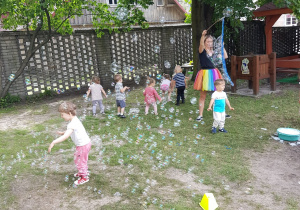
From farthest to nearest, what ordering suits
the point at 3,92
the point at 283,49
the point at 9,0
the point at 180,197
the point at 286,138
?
the point at 283,49 → the point at 3,92 → the point at 9,0 → the point at 286,138 → the point at 180,197

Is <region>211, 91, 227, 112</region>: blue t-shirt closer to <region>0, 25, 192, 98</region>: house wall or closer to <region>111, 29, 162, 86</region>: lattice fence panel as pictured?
<region>111, 29, 162, 86</region>: lattice fence panel

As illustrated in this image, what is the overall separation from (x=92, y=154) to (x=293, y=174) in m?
3.17

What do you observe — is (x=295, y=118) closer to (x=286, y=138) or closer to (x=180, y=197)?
(x=286, y=138)

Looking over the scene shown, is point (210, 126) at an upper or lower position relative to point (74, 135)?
lower

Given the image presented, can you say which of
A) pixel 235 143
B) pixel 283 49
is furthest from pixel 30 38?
pixel 283 49

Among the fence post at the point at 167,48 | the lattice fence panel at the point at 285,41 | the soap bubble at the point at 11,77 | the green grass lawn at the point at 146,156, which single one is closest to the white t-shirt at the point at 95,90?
the green grass lawn at the point at 146,156

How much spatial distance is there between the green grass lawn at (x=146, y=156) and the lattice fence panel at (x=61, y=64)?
3.17m

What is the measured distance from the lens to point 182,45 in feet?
45.5

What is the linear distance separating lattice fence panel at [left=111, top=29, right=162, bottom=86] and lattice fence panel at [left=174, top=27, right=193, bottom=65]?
0.98 m

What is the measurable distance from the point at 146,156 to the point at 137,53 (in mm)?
8189

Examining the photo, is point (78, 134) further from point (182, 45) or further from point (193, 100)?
point (182, 45)

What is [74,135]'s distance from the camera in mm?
4031

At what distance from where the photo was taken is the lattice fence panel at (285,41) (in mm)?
15139

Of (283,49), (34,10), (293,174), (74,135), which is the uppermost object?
(34,10)
